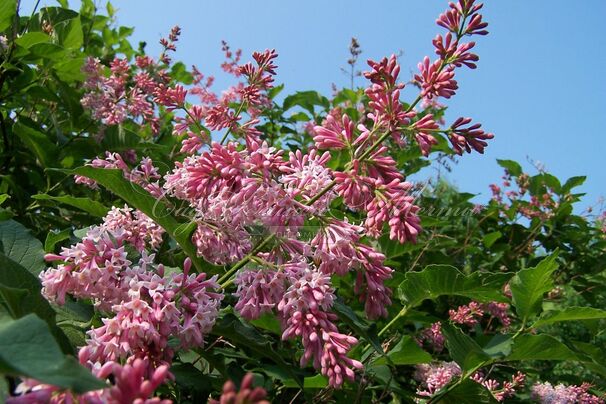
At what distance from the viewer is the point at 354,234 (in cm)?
188

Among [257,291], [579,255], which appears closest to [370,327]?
[257,291]

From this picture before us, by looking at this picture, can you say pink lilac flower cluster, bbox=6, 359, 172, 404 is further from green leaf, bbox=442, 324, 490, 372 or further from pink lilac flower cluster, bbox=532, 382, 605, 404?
pink lilac flower cluster, bbox=532, 382, 605, 404

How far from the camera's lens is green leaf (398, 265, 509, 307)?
226cm

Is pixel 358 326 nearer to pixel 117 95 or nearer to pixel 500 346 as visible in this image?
pixel 500 346

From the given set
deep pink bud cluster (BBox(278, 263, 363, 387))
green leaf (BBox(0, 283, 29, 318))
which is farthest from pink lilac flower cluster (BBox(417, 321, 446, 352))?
green leaf (BBox(0, 283, 29, 318))

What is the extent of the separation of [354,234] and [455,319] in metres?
2.29

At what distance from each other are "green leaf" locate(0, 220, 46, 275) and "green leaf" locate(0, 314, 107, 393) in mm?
1132

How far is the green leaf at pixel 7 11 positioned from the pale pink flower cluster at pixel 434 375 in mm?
3310

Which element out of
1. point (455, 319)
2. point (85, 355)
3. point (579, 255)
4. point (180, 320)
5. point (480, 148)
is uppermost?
point (579, 255)

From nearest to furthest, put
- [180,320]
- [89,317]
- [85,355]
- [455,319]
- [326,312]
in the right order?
[85,355]
[180,320]
[326,312]
[89,317]
[455,319]

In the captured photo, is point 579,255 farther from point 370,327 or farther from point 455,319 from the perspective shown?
point 370,327

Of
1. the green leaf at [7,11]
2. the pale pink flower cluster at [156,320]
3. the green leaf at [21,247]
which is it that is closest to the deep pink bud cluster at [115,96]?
the green leaf at [7,11]

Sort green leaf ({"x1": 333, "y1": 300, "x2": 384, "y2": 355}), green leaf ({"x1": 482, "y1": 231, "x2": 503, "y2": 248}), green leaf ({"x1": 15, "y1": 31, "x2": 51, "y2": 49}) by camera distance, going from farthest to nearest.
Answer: green leaf ({"x1": 482, "y1": 231, "x2": 503, "y2": 248})
green leaf ({"x1": 15, "y1": 31, "x2": 51, "y2": 49})
green leaf ({"x1": 333, "y1": 300, "x2": 384, "y2": 355})

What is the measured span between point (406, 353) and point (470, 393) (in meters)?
0.31
